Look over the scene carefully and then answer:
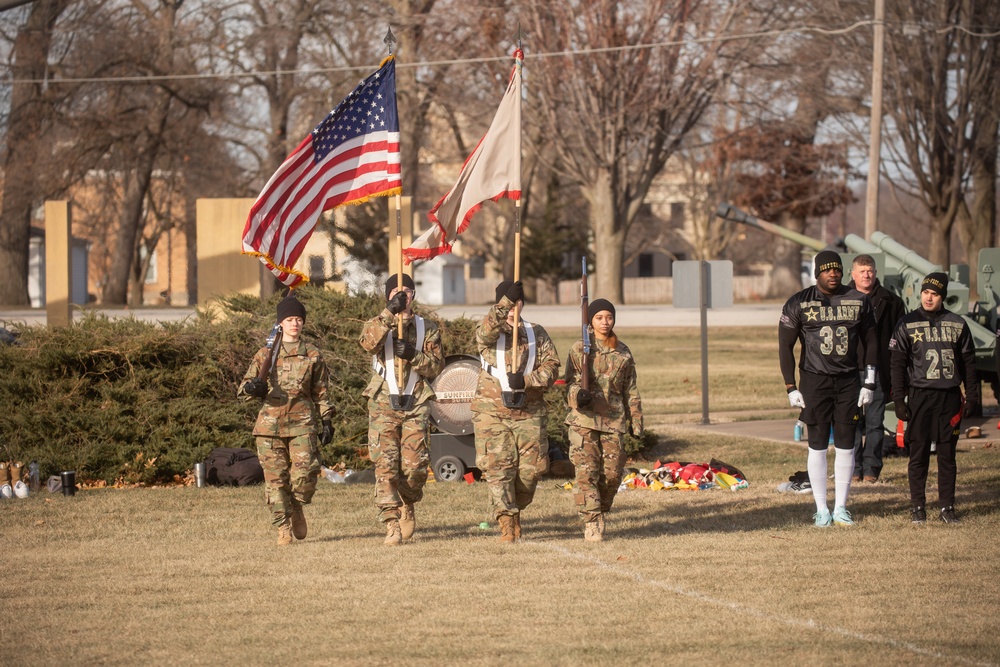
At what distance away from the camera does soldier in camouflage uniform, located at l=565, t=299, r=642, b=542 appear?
9.58 meters

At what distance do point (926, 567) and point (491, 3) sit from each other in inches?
1295

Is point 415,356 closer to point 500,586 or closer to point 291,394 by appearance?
point 291,394

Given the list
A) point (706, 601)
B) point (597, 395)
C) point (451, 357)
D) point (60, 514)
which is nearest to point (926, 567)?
point (706, 601)

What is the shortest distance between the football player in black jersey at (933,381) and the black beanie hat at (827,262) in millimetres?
864

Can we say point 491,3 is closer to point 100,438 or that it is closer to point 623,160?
point 623,160

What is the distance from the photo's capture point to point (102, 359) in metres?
13.7

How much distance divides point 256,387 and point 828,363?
438 cm

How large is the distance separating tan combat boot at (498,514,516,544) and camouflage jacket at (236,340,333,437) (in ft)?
4.96

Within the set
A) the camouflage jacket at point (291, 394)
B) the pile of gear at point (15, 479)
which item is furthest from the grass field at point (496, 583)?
the camouflage jacket at point (291, 394)

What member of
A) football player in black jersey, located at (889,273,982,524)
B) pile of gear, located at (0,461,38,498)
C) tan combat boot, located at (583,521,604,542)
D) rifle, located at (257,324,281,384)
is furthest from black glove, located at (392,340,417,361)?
pile of gear, located at (0,461,38,498)

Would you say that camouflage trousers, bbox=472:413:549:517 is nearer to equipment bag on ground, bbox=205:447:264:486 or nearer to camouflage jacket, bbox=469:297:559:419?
camouflage jacket, bbox=469:297:559:419

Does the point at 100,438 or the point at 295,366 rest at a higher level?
the point at 295,366

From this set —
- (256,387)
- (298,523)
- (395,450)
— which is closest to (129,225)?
(298,523)

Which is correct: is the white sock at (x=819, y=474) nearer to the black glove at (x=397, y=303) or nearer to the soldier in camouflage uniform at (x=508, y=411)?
the soldier in camouflage uniform at (x=508, y=411)
